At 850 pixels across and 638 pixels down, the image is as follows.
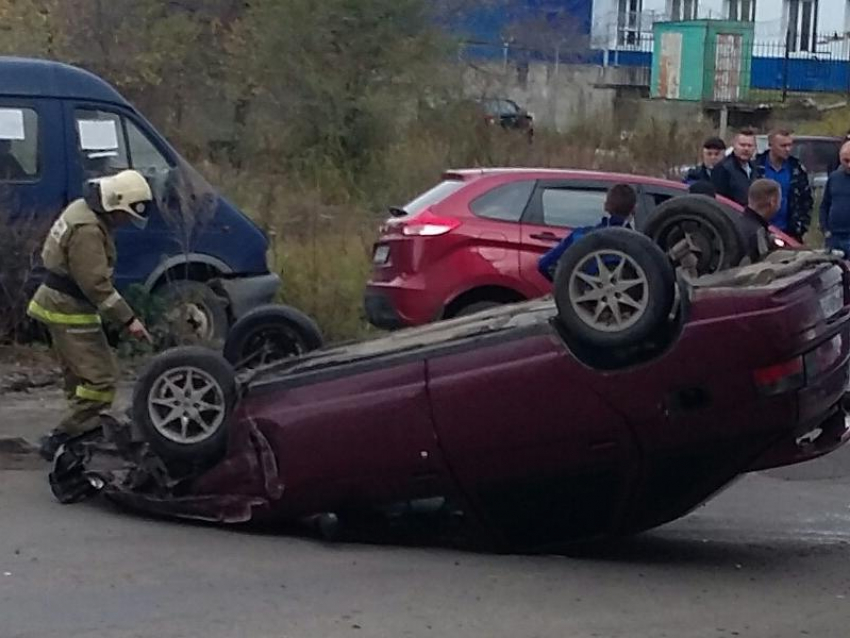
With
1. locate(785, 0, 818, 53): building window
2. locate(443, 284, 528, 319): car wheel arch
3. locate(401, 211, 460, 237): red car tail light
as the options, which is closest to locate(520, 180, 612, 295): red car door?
locate(443, 284, 528, 319): car wheel arch

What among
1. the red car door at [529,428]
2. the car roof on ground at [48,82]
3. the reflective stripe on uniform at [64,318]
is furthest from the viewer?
the car roof on ground at [48,82]

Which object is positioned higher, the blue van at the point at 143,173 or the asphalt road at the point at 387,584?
the blue van at the point at 143,173

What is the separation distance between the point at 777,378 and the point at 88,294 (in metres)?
3.74

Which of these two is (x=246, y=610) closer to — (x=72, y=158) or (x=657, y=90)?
(x=72, y=158)

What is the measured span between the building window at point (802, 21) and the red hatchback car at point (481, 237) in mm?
40367

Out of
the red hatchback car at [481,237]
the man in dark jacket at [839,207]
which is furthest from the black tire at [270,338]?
the man in dark jacket at [839,207]

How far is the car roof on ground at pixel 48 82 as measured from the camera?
42.5 feet

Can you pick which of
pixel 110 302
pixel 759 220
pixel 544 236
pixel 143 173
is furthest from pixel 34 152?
pixel 759 220

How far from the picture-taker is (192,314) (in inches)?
516

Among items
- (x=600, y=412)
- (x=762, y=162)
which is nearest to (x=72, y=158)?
(x=762, y=162)

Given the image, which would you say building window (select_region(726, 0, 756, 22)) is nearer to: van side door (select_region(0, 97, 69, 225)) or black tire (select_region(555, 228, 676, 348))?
van side door (select_region(0, 97, 69, 225))

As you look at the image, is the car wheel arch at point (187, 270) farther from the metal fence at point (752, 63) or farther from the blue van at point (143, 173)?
the metal fence at point (752, 63)

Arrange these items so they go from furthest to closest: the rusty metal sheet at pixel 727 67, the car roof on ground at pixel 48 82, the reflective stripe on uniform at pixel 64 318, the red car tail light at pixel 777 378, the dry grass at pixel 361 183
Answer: the rusty metal sheet at pixel 727 67, the dry grass at pixel 361 183, the car roof on ground at pixel 48 82, the reflective stripe on uniform at pixel 64 318, the red car tail light at pixel 777 378

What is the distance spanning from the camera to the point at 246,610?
22.8 feet
